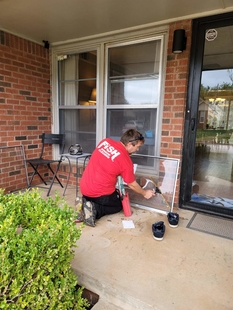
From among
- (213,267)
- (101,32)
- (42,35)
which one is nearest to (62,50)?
(42,35)

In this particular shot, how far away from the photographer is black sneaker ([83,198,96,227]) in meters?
2.30

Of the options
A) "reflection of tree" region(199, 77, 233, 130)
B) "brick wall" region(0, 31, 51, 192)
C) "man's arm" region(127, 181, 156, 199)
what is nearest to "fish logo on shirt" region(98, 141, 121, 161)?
"man's arm" region(127, 181, 156, 199)

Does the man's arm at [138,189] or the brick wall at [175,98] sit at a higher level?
the brick wall at [175,98]

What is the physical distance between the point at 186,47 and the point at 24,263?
2.66m

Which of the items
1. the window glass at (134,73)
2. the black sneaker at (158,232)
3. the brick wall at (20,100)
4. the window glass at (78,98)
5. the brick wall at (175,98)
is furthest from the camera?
the window glass at (78,98)

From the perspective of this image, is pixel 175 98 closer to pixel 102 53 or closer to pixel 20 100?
pixel 102 53

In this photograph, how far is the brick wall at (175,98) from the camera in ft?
8.40

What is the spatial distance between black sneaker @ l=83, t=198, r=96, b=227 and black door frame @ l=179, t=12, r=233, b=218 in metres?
1.20

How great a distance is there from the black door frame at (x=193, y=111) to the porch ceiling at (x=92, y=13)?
0.36ft

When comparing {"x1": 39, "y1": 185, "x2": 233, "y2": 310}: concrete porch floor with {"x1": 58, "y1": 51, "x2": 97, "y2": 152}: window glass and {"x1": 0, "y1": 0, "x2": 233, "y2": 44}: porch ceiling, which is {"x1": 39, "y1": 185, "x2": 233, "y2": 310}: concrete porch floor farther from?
{"x1": 0, "y1": 0, "x2": 233, "y2": 44}: porch ceiling

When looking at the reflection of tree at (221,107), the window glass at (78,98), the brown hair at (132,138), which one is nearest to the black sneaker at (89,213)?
the brown hair at (132,138)

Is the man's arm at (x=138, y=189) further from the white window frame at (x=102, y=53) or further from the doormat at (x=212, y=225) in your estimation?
the white window frame at (x=102, y=53)

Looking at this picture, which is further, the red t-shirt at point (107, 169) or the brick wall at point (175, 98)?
the brick wall at point (175, 98)

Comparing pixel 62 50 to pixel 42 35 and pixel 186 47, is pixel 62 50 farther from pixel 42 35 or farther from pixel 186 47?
pixel 186 47
